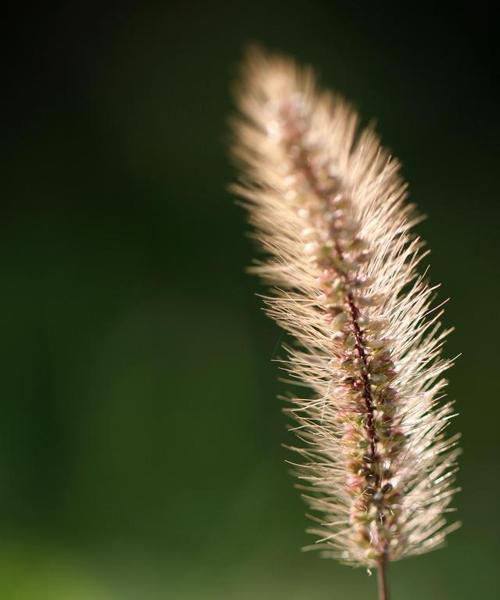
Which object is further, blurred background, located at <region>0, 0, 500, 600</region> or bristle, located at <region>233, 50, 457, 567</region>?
blurred background, located at <region>0, 0, 500, 600</region>

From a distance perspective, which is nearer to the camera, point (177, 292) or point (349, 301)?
point (349, 301)

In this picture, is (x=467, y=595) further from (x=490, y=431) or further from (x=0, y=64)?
(x=0, y=64)

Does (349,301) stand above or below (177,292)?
below

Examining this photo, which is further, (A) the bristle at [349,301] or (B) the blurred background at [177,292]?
(B) the blurred background at [177,292]

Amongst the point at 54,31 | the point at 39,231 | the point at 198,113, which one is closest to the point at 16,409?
the point at 39,231
